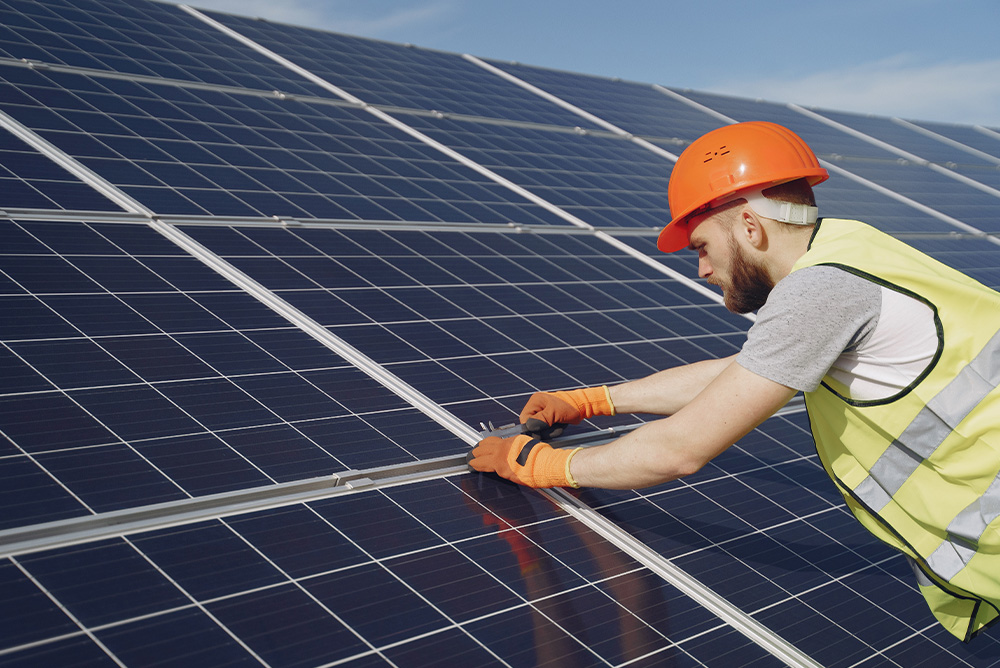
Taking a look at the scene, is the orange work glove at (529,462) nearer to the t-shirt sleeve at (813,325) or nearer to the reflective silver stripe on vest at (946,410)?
the t-shirt sleeve at (813,325)

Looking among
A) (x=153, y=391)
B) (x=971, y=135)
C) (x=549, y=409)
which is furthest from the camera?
(x=971, y=135)

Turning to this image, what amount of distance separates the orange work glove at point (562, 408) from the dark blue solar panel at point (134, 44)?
5.98 meters

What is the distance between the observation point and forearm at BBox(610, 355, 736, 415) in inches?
189

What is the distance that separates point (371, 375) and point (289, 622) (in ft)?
6.51

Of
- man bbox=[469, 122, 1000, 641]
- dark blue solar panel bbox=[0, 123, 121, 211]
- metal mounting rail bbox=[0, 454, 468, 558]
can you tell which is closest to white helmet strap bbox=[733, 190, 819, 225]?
man bbox=[469, 122, 1000, 641]

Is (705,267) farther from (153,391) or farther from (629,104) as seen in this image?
(629,104)

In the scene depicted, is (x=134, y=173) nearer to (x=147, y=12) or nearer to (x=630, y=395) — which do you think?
(x=630, y=395)

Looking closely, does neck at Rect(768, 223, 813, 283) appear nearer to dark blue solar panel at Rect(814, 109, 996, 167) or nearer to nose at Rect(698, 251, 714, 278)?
nose at Rect(698, 251, 714, 278)

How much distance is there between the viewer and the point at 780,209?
3.81m

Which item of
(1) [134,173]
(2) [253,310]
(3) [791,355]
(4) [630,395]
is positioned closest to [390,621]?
(3) [791,355]

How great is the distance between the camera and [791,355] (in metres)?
3.35

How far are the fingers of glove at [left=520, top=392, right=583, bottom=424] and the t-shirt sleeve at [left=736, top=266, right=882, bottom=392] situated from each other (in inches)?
62.6

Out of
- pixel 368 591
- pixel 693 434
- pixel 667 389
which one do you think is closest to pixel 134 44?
pixel 667 389

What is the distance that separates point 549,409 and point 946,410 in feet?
6.57
